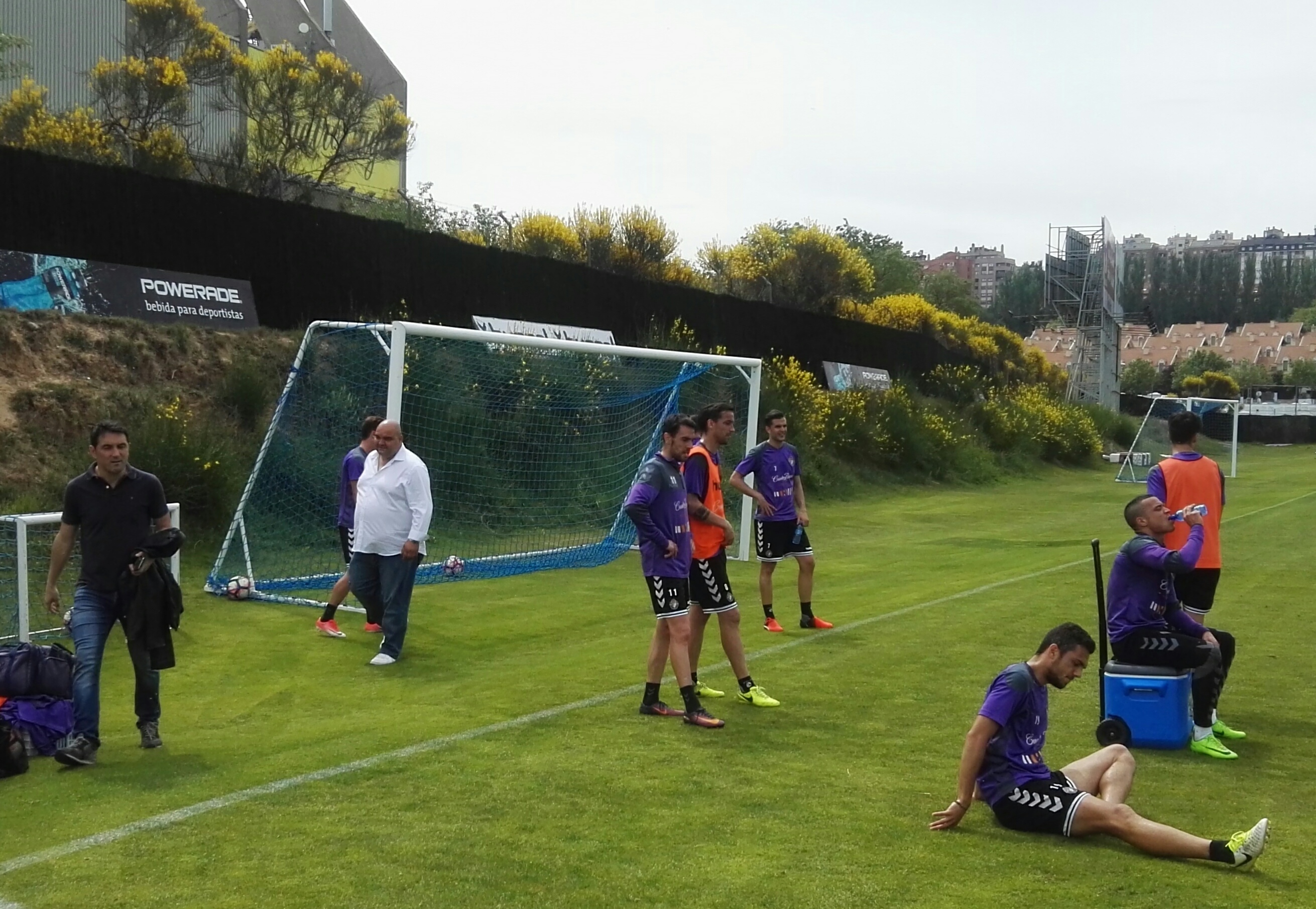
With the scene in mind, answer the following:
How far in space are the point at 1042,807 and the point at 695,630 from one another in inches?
123

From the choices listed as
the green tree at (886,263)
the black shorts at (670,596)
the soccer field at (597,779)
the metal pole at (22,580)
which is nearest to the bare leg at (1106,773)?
the soccer field at (597,779)

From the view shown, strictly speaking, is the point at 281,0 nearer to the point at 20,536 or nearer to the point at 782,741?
the point at 20,536

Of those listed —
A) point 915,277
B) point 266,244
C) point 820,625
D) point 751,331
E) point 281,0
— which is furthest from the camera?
point 915,277

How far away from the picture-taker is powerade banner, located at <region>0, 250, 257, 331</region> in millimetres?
16641

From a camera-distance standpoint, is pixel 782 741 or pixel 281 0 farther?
pixel 281 0

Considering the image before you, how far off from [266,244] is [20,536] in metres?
11.1

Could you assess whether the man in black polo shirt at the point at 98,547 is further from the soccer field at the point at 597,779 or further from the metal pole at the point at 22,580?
the metal pole at the point at 22,580

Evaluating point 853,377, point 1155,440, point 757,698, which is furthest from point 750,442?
point 1155,440

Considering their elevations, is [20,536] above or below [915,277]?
below

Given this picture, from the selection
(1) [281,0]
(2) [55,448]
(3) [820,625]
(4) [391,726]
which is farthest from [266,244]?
(1) [281,0]

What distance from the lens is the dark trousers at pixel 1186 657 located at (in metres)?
7.00

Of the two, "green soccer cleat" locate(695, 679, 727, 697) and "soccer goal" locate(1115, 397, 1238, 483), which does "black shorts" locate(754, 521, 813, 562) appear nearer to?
"green soccer cleat" locate(695, 679, 727, 697)

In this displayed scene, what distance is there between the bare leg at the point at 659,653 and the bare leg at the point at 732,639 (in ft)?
1.36

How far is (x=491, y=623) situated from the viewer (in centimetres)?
1177
